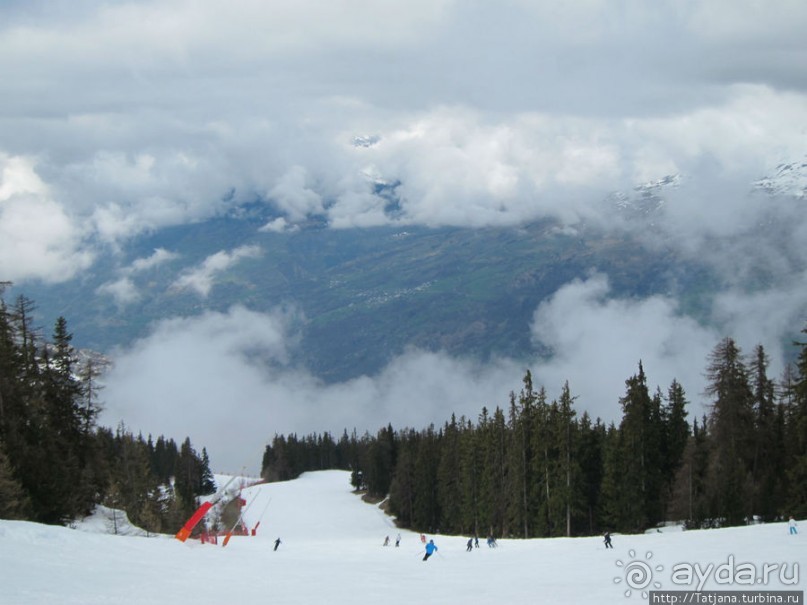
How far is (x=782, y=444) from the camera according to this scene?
246 feet

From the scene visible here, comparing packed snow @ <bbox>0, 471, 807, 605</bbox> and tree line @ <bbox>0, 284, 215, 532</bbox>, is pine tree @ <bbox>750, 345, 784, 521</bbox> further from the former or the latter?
tree line @ <bbox>0, 284, 215, 532</bbox>

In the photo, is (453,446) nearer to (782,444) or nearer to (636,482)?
(636,482)

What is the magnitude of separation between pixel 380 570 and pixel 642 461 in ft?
155

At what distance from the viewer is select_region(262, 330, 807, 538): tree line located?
70625 mm

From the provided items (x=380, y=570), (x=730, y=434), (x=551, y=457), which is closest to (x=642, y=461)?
(x=551, y=457)

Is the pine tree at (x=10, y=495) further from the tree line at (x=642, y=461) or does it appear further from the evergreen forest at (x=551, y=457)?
the tree line at (x=642, y=461)

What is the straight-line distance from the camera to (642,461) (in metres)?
81.6

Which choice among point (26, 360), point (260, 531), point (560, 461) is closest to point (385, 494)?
point (260, 531)

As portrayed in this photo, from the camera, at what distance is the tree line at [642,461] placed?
7062cm

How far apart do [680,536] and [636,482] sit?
31.5 meters

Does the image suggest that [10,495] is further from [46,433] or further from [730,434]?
[730,434]

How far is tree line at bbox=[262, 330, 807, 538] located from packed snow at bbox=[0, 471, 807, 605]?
21.9 m

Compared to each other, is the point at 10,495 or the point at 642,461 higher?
the point at 642,461

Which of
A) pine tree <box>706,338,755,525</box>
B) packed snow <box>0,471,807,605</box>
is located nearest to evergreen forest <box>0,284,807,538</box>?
pine tree <box>706,338,755,525</box>
